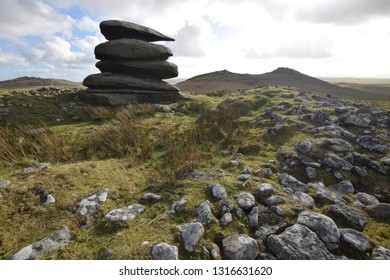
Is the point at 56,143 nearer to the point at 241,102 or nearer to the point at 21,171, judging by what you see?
the point at 21,171

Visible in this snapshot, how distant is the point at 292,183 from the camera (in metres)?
4.96

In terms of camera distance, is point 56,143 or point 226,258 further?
point 56,143

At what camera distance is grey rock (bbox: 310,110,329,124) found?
868 centimetres

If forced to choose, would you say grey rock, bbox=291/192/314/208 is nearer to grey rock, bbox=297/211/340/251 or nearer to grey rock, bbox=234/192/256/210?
grey rock, bbox=297/211/340/251

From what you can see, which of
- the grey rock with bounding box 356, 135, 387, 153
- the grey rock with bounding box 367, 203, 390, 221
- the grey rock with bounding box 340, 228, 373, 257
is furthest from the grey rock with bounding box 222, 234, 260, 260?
the grey rock with bounding box 356, 135, 387, 153

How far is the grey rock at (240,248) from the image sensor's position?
10.2 feet

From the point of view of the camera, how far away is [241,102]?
13297mm

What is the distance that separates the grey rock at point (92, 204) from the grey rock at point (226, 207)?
2.03 metres

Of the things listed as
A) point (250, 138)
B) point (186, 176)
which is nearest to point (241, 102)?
point (250, 138)

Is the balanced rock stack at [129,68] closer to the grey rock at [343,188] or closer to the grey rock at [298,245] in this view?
the grey rock at [343,188]

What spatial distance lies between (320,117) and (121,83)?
34.9ft

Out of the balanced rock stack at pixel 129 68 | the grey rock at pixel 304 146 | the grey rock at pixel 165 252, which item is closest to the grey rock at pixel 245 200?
the grey rock at pixel 165 252

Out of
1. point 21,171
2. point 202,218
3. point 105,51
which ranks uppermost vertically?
point 105,51

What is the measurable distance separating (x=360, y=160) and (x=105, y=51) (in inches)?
546
